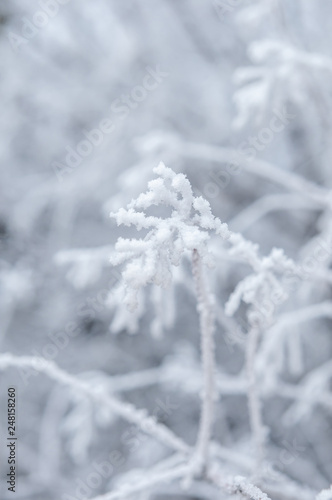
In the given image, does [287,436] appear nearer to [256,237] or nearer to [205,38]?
[256,237]

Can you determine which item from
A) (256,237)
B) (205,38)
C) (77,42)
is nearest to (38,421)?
(256,237)
